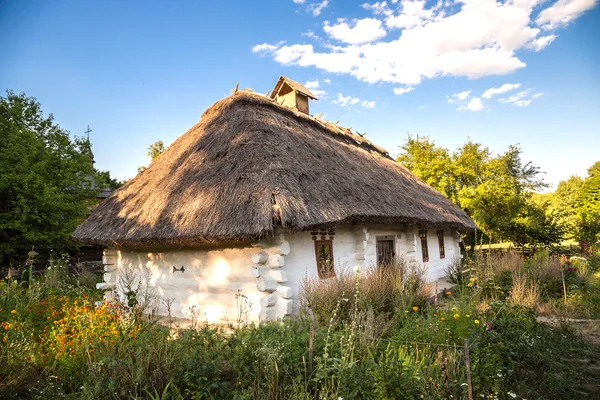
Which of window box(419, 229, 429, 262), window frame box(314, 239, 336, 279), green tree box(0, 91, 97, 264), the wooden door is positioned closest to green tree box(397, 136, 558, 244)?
window box(419, 229, 429, 262)

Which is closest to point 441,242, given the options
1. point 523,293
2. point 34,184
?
point 523,293

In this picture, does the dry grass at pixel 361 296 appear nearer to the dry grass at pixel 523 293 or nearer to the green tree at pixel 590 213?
the dry grass at pixel 523 293

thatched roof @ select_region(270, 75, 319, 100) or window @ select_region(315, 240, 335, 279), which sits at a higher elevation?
thatched roof @ select_region(270, 75, 319, 100)

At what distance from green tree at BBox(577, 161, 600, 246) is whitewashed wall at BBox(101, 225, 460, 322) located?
1263 centimetres

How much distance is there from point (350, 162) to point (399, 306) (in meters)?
5.08

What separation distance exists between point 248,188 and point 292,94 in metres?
7.39

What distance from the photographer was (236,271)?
6.68 m

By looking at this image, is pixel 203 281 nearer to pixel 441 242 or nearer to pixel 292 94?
pixel 292 94

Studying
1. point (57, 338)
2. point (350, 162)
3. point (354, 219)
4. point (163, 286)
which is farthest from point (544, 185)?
point (57, 338)

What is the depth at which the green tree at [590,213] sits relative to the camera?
1616 cm

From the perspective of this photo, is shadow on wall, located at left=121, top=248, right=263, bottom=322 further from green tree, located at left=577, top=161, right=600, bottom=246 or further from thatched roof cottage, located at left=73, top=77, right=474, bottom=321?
green tree, located at left=577, top=161, right=600, bottom=246

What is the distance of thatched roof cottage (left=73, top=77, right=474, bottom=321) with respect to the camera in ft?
20.1

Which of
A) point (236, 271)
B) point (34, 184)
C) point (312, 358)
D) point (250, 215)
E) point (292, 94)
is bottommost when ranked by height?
point (312, 358)

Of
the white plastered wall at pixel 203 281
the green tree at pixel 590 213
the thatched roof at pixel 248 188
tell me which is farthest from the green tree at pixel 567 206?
the white plastered wall at pixel 203 281
